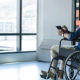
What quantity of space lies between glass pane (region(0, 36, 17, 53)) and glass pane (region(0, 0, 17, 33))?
0.20 m

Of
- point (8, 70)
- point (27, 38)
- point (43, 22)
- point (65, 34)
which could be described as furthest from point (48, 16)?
point (65, 34)

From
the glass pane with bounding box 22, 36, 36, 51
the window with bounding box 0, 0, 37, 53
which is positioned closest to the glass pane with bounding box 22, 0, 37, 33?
the window with bounding box 0, 0, 37, 53

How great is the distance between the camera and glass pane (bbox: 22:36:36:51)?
575 cm

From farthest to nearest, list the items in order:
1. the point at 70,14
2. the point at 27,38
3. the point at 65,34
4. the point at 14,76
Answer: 1. the point at 27,38
2. the point at 70,14
3. the point at 14,76
4. the point at 65,34

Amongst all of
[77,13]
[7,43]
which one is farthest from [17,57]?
[77,13]

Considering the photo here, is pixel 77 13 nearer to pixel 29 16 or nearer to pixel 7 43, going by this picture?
pixel 29 16

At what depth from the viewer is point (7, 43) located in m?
5.61

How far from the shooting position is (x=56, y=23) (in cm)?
532

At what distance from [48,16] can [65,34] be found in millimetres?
2473

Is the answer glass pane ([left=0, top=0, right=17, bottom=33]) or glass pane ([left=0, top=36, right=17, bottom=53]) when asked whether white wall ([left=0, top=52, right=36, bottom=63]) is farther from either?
glass pane ([left=0, top=0, right=17, bottom=33])

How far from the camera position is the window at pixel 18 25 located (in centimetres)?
549

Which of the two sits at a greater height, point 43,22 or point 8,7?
point 8,7

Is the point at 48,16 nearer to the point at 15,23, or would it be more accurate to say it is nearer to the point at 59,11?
the point at 59,11

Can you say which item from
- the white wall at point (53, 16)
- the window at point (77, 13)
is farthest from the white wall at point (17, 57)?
the window at point (77, 13)
